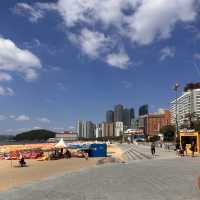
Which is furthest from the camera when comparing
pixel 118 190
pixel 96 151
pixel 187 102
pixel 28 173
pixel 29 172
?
pixel 187 102

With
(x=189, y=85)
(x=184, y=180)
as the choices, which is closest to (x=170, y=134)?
(x=189, y=85)

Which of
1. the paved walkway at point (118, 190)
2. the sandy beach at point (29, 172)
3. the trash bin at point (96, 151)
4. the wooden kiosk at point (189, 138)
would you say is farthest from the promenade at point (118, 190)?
the trash bin at point (96, 151)

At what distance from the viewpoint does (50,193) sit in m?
→ 13.3

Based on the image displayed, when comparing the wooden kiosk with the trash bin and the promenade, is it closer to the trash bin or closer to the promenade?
the trash bin

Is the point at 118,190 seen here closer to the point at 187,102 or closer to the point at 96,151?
the point at 96,151

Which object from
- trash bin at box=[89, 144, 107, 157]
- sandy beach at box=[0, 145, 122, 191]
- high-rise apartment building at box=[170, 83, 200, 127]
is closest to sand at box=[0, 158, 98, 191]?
sandy beach at box=[0, 145, 122, 191]

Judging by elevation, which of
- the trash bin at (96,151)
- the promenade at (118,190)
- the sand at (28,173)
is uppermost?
the trash bin at (96,151)

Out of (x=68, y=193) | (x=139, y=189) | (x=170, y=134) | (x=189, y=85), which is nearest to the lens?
(x=68, y=193)

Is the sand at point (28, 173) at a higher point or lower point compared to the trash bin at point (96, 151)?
lower

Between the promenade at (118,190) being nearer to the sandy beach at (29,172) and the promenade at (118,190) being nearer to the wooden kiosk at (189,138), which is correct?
the sandy beach at (29,172)

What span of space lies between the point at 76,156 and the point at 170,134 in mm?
91018

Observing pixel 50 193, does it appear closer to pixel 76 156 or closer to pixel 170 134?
pixel 76 156

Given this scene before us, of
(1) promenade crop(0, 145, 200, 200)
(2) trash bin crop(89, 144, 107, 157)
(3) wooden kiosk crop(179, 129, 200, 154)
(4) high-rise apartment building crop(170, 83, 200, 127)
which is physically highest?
(4) high-rise apartment building crop(170, 83, 200, 127)

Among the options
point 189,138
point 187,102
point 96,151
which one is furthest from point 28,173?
point 187,102
